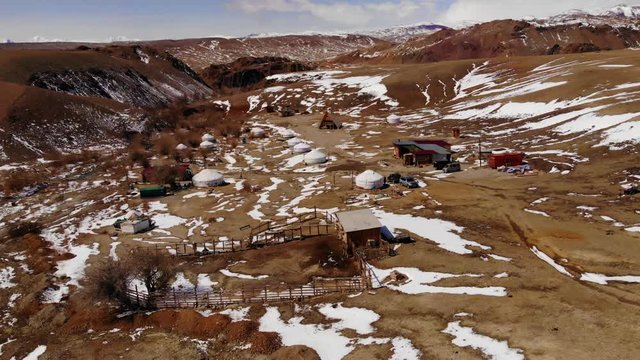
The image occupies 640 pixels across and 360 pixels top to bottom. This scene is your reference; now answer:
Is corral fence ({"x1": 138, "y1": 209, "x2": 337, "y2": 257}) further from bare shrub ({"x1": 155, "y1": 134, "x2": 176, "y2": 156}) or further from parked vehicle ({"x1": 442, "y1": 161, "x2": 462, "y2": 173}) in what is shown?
bare shrub ({"x1": 155, "y1": 134, "x2": 176, "y2": 156})

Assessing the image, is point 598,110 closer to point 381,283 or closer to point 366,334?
point 381,283

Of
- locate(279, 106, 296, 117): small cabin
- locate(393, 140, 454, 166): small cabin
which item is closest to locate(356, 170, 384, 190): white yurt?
locate(393, 140, 454, 166): small cabin

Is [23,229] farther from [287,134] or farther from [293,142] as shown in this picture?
[287,134]

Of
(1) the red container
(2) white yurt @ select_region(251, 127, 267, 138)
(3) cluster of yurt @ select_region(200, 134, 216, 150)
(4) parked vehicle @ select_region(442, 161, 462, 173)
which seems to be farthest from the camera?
(2) white yurt @ select_region(251, 127, 267, 138)

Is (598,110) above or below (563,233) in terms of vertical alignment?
above

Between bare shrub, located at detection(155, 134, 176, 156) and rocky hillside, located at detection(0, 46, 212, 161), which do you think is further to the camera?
rocky hillside, located at detection(0, 46, 212, 161)

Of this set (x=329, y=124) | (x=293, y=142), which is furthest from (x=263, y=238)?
(x=329, y=124)

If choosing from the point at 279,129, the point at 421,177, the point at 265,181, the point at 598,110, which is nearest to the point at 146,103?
the point at 279,129
